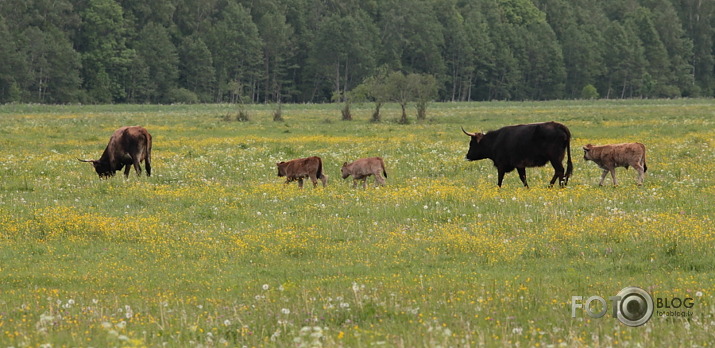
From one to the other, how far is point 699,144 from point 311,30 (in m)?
118

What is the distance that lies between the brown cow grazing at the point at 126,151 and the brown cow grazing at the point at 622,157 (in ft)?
40.9

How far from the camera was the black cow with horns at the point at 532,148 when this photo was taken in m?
20.2

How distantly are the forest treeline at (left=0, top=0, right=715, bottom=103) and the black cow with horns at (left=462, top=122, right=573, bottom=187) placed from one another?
3646 inches

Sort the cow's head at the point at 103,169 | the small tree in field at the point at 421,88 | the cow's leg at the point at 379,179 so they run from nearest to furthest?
the cow's leg at the point at 379,179 → the cow's head at the point at 103,169 → the small tree in field at the point at 421,88


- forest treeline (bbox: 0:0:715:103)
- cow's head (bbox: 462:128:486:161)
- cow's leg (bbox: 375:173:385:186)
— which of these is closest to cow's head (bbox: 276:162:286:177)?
cow's leg (bbox: 375:173:385:186)

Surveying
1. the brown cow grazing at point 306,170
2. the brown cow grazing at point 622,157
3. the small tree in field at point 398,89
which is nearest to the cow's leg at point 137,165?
the brown cow grazing at point 306,170

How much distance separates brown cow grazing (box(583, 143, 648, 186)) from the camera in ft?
66.3

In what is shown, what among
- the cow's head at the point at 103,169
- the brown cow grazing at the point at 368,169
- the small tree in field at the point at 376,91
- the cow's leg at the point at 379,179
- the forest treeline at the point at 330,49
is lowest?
the cow's head at the point at 103,169

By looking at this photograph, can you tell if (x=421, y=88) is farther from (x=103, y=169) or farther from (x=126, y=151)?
(x=103, y=169)

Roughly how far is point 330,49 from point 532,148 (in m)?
117

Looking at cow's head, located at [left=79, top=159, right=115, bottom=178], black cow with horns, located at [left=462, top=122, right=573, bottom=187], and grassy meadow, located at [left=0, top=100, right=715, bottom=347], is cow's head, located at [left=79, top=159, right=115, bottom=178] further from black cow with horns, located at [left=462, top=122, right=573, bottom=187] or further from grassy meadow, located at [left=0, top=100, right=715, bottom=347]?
black cow with horns, located at [left=462, top=122, right=573, bottom=187]

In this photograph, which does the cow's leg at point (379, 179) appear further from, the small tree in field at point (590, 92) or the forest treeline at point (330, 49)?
the small tree in field at point (590, 92)

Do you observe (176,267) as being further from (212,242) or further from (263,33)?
(263,33)

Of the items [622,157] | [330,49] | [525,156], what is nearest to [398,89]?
[525,156]
